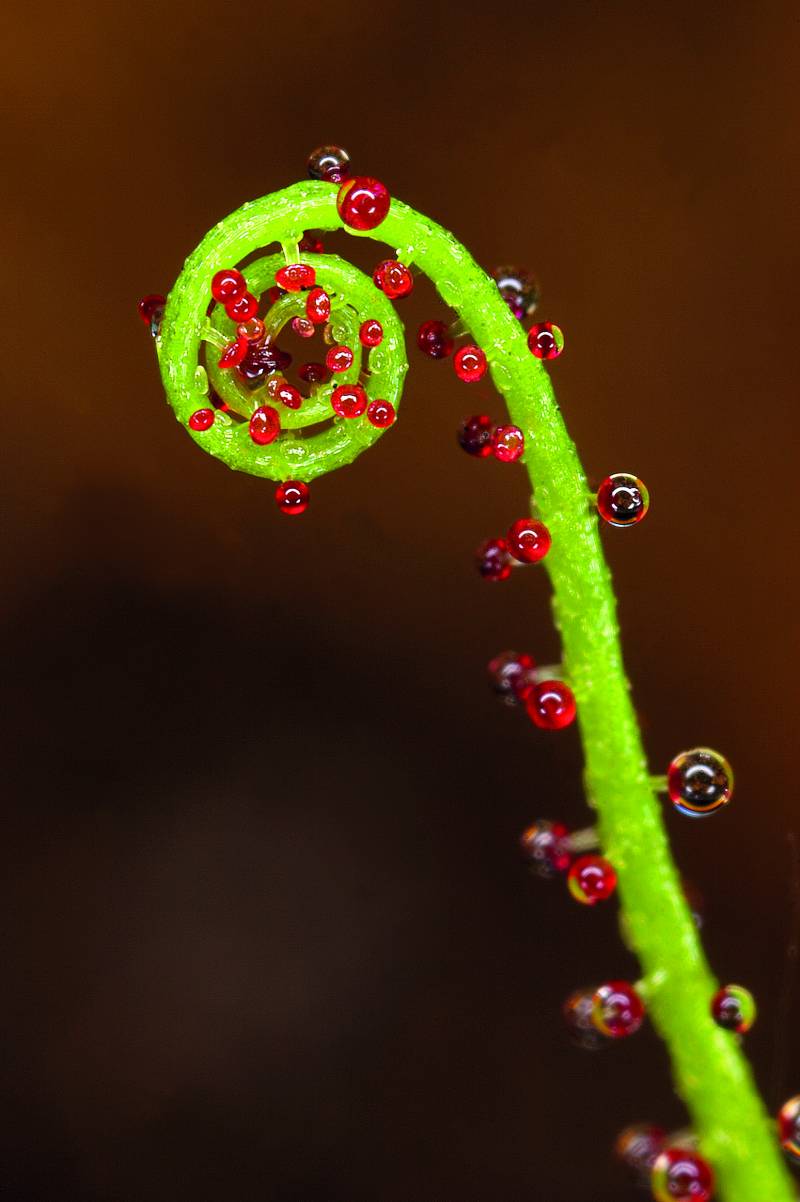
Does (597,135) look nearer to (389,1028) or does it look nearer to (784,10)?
(784,10)

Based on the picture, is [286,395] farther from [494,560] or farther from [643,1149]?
[643,1149]

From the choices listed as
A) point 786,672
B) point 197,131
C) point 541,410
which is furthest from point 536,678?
point 197,131

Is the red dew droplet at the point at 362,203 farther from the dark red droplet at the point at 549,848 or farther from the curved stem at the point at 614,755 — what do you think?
the dark red droplet at the point at 549,848

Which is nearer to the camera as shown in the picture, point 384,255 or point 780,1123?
point 780,1123

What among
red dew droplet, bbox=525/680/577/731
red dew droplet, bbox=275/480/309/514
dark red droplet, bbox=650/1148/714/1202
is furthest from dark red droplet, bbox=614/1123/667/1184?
red dew droplet, bbox=275/480/309/514

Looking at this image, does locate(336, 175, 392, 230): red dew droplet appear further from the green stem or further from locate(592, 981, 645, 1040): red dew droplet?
locate(592, 981, 645, 1040): red dew droplet

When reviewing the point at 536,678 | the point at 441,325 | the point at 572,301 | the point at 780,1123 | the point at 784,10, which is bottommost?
the point at 780,1123
